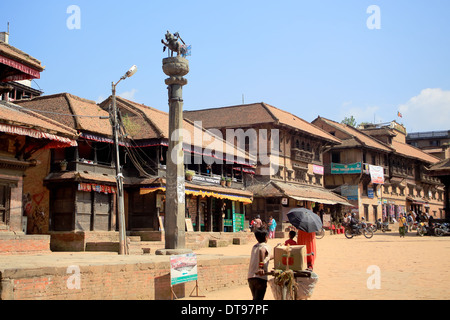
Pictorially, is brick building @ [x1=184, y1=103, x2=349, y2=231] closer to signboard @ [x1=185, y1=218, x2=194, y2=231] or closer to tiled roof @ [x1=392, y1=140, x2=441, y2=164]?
signboard @ [x1=185, y1=218, x2=194, y2=231]

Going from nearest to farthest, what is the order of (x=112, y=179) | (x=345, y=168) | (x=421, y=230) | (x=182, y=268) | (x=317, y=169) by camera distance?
1. (x=182, y=268)
2. (x=112, y=179)
3. (x=421, y=230)
4. (x=317, y=169)
5. (x=345, y=168)

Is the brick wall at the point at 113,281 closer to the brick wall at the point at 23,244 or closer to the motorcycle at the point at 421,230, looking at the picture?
the brick wall at the point at 23,244

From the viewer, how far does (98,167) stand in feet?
87.5

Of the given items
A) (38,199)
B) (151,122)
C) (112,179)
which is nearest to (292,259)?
(112,179)

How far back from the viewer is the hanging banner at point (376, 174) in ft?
172

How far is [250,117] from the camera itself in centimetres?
4362

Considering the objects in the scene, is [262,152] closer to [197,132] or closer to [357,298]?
[197,132]

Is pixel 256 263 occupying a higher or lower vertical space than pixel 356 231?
higher

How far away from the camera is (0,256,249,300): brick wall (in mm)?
8391

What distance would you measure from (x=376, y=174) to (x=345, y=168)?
432 centimetres

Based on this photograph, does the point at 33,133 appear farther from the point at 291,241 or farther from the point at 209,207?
the point at 209,207

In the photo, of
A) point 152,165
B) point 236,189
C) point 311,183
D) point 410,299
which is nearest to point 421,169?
point 311,183

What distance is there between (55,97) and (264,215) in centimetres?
1943

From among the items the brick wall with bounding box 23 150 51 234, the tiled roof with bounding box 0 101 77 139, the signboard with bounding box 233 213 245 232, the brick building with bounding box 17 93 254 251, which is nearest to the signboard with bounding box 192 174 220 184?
the brick building with bounding box 17 93 254 251
